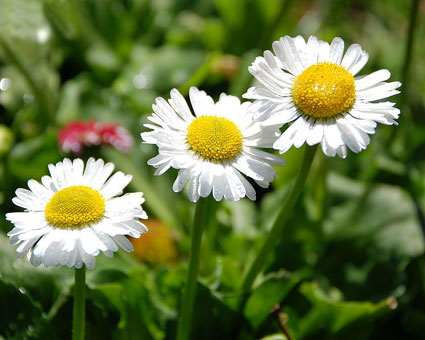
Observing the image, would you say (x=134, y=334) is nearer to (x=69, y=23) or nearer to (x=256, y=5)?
(x=69, y=23)

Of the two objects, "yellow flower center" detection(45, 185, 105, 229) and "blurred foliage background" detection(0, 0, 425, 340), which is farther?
"blurred foliage background" detection(0, 0, 425, 340)

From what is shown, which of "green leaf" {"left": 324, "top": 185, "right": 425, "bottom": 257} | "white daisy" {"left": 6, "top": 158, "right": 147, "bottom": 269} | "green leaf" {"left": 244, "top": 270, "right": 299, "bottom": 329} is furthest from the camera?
"green leaf" {"left": 324, "top": 185, "right": 425, "bottom": 257}

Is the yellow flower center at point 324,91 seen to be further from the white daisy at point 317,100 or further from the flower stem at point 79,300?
the flower stem at point 79,300

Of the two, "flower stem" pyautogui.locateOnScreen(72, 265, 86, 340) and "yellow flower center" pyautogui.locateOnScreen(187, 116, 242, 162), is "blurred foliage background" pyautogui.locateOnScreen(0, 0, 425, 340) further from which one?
"yellow flower center" pyautogui.locateOnScreen(187, 116, 242, 162)

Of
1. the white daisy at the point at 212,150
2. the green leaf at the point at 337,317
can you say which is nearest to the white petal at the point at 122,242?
the white daisy at the point at 212,150

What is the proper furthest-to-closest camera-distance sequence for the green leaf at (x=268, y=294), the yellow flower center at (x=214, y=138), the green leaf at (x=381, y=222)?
the green leaf at (x=381, y=222), the green leaf at (x=268, y=294), the yellow flower center at (x=214, y=138)

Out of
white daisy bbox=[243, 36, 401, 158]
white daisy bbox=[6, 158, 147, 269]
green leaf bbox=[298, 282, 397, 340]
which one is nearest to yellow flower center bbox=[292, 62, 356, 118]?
white daisy bbox=[243, 36, 401, 158]

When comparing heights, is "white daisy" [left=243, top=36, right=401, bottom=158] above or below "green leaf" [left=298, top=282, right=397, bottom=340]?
above
